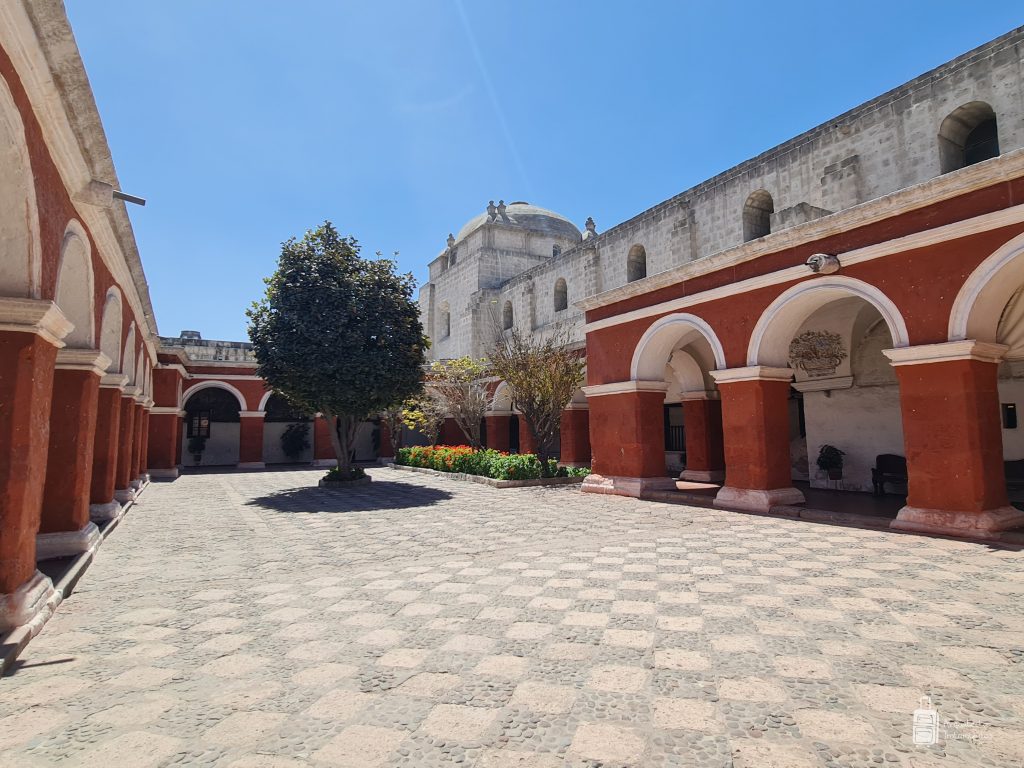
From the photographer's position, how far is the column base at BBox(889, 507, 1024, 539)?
20.1 ft

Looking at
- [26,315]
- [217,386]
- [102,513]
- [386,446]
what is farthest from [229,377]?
[26,315]

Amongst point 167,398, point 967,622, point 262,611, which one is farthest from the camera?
point 167,398

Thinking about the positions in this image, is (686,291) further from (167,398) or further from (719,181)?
(167,398)

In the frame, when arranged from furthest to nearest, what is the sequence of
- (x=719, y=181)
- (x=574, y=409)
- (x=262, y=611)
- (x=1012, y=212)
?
1. (x=574, y=409)
2. (x=719, y=181)
3. (x=1012, y=212)
4. (x=262, y=611)

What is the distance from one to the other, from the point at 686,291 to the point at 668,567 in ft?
20.3

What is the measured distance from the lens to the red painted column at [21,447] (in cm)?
375

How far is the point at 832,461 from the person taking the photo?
10461 millimetres

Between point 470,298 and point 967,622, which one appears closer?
point 967,622

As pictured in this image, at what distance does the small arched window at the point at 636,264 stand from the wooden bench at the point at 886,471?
33.1 feet

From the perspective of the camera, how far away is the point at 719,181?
15.4 m

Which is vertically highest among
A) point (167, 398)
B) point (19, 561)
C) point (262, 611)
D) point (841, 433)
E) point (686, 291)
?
point (686, 291)

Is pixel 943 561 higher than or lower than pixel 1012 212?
lower

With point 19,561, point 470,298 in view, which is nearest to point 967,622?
point 19,561

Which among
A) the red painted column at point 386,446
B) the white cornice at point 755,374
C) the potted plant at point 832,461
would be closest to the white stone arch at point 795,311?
the white cornice at point 755,374
